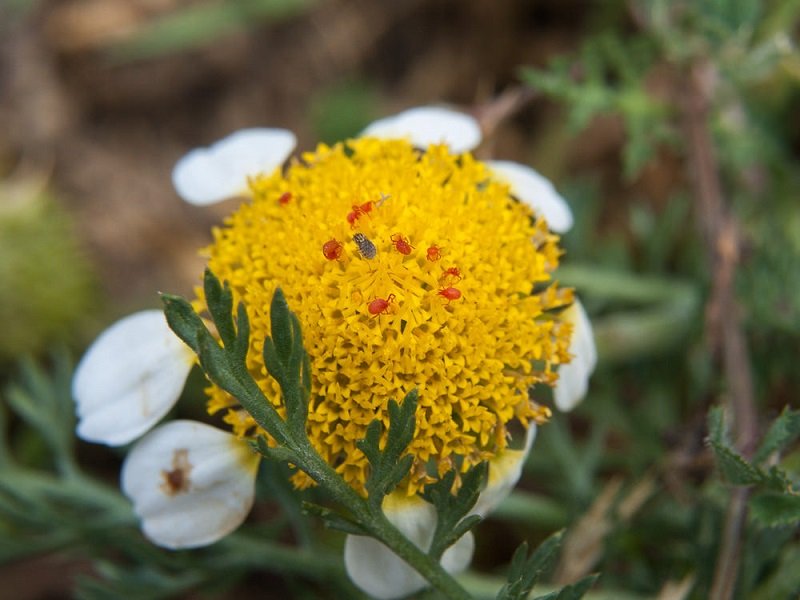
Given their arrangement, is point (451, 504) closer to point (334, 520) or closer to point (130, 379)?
point (334, 520)

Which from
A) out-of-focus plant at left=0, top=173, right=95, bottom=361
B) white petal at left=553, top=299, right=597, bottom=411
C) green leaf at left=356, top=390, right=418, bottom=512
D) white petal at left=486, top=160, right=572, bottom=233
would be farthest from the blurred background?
green leaf at left=356, top=390, right=418, bottom=512

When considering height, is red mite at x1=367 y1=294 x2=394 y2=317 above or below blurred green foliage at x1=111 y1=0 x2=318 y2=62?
below

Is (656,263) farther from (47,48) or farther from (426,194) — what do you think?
(47,48)

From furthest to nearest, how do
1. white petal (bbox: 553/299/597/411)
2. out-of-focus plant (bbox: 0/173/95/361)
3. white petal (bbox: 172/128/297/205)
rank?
out-of-focus plant (bbox: 0/173/95/361) < white petal (bbox: 172/128/297/205) < white petal (bbox: 553/299/597/411)

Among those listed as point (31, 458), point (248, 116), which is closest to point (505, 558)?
point (31, 458)

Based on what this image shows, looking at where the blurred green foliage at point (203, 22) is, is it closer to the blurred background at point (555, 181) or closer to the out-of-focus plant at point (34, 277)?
the blurred background at point (555, 181)

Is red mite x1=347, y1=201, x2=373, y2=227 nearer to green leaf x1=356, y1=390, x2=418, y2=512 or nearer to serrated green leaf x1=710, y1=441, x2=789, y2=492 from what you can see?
green leaf x1=356, y1=390, x2=418, y2=512

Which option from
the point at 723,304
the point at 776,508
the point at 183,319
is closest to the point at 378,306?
the point at 183,319
